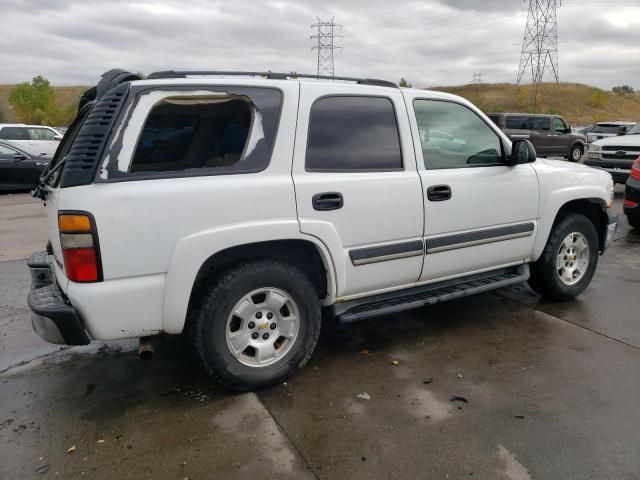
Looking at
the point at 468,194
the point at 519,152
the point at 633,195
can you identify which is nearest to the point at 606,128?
the point at 633,195

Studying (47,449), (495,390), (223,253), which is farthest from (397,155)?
(47,449)

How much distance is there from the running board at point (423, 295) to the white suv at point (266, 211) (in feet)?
0.04

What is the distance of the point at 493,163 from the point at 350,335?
176cm

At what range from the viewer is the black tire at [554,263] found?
4.60m

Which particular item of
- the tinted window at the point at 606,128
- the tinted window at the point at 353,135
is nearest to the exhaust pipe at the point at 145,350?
the tinted window at the point at 353,135

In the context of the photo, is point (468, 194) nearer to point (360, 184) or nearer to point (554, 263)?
point (360, 184)

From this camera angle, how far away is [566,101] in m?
87.1

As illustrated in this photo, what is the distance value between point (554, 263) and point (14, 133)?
53.5 ft

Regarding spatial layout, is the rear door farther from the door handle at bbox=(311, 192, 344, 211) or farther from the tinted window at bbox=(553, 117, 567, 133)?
the tinted window at bbox=(553, 117, 567, 133)

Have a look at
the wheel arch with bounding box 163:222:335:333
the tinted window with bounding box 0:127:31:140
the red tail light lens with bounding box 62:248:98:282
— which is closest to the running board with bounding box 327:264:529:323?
the wheel arch with bounding box 163:222:335:333

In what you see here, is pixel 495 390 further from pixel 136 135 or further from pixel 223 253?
pixel 136 135

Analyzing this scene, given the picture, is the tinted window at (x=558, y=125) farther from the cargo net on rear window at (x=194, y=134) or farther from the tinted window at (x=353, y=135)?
the cargo net on rear window at (x=194, y=134)

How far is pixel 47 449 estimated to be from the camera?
2752mm

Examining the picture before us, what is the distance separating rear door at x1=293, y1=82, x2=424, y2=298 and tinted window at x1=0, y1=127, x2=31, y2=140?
612 inches
